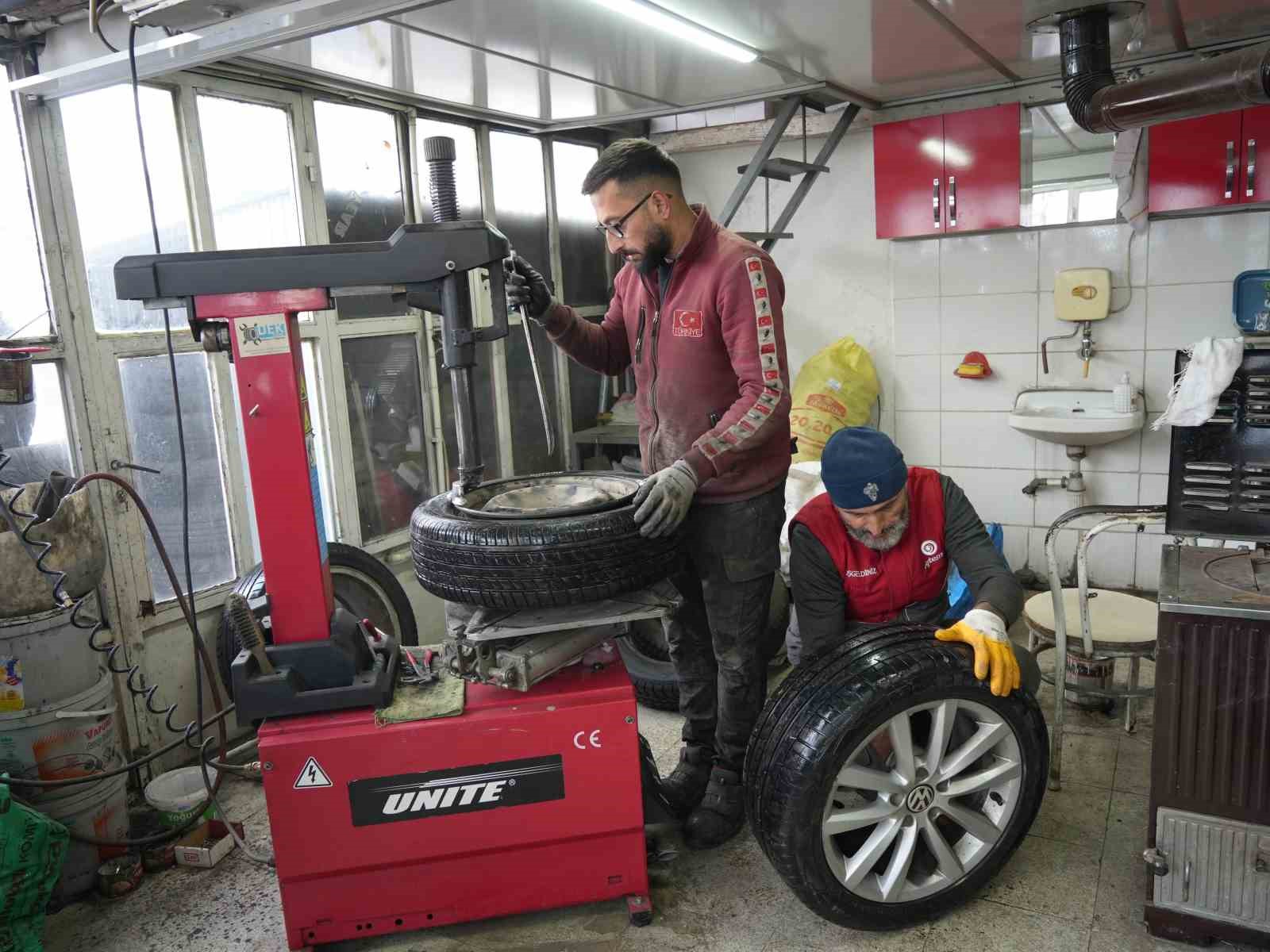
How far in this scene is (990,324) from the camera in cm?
456

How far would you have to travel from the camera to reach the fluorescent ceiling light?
2699 millimetres

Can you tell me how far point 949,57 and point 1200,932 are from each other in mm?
3073

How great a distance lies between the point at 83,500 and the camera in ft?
8.14

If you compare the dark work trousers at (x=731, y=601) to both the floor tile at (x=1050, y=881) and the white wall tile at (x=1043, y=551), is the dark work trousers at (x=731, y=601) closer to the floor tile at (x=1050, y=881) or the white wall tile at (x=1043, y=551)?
the floor tile at (x=1050, y=881)

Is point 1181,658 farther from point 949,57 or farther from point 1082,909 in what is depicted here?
point 949,57

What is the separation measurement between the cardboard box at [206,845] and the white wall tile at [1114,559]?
12.7ft

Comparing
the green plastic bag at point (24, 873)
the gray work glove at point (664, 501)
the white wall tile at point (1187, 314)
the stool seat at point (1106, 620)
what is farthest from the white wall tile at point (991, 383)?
the green plastic bag at point (24, 873)

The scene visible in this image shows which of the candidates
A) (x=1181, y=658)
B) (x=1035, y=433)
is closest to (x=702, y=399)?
(x=1181, y=658)

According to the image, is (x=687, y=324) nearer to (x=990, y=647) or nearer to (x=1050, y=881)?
(x=990, y=647)

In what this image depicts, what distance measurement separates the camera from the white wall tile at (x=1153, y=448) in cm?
430

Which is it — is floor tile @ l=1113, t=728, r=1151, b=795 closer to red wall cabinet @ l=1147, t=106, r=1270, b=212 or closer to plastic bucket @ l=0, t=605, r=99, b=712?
red wall cabinet @ l=1147, t=106, r=1270, b=212

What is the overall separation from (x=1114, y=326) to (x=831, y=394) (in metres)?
1.31

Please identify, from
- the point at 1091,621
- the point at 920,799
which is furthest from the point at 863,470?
the point at 1091,621

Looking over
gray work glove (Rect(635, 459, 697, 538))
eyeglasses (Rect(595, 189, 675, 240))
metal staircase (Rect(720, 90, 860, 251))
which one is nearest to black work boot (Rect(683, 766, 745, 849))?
gray work glove (Rect(635, 459, 697, 538))
